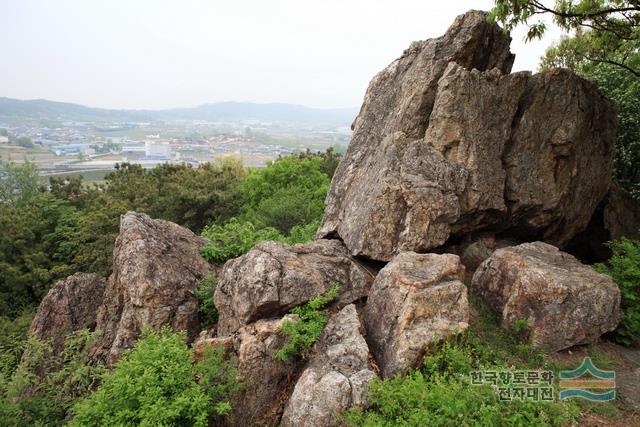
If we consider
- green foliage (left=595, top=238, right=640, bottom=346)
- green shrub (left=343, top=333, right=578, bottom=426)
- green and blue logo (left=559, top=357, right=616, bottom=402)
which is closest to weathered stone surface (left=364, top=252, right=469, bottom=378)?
green shrub (left=343, top=333, right=578, bottom=426)

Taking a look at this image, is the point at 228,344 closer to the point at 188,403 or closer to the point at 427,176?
the point at 188,403

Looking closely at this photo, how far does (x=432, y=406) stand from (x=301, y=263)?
463 cm

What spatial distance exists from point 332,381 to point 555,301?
5666mm

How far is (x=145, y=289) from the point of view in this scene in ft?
Answer: 35.1

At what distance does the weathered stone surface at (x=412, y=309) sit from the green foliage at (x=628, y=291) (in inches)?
184

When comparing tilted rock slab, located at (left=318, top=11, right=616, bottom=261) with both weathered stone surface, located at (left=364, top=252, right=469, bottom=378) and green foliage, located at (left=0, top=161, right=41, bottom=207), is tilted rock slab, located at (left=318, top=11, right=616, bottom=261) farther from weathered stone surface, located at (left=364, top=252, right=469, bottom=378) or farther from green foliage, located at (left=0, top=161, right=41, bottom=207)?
green foliage, located at (left=0, top=161, right=41, bottom=207)

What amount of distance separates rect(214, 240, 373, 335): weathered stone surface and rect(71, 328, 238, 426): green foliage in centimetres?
148

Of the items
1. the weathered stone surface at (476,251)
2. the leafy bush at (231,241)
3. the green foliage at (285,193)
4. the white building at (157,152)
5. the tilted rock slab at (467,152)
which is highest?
the tilted rock slab at (467,152)

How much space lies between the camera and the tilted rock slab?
11.3m

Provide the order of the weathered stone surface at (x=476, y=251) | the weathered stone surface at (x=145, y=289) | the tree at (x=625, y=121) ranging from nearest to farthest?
the weathered stone surface at (x=145, y=289)
the weathered stone surface at (x=476, y=251)
the tree at (x=625, y=121)

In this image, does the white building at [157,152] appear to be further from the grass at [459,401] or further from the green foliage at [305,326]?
the grass at [459,401]

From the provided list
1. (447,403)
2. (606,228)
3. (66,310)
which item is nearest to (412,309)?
(447,403)

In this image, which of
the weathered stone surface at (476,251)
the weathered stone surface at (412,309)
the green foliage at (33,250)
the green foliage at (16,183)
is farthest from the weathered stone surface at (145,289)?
the green foliage at (16,183)

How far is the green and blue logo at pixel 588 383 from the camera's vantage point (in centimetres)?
795
